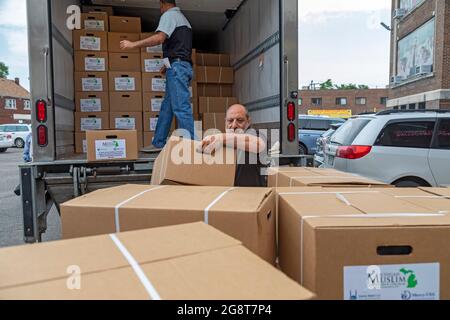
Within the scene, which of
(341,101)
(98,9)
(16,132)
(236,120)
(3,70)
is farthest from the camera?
(3,70)

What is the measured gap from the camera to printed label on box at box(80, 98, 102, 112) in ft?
14.9

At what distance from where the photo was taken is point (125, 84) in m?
4.66

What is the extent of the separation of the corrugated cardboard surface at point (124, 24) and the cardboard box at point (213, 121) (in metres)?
1.34

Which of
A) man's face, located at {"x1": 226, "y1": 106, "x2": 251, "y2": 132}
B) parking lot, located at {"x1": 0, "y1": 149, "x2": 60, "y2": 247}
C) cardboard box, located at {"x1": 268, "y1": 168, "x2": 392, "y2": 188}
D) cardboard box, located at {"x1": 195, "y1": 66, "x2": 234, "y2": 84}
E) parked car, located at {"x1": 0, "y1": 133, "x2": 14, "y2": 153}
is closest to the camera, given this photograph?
cardboard box, located at {"x1": 268, "y1": 168, "x2": 392, "y2": 188}

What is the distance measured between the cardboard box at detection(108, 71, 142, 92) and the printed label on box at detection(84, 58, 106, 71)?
0.12m

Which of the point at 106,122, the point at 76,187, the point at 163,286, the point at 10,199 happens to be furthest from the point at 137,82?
the point at 10,199

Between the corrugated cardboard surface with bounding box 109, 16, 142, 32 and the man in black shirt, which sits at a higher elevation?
the corrugated cardboard surface with bounding box 109, 16, 142, 32

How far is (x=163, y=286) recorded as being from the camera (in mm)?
892

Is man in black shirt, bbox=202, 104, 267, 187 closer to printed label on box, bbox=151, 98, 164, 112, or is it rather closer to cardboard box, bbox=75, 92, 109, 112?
printed label on box, bbox=151, 98, 164, 112

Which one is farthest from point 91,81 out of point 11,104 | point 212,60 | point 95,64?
point 11,104

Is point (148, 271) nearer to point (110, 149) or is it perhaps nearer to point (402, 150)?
point (110, 149)

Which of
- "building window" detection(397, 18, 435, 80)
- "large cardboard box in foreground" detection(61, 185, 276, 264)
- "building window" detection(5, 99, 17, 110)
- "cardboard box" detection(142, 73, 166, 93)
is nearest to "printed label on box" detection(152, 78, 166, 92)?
"cardboard box" detection(142, 73, 166, 93)

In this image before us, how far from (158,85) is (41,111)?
5.86 feet
